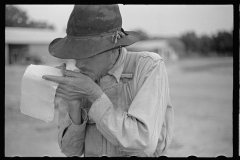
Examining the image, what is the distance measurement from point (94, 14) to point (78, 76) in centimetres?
38

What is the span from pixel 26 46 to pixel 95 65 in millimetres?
37012

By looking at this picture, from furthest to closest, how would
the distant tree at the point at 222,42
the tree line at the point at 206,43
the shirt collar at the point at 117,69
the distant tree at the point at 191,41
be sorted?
1. the distant tree at the point at 191,41
2. the tree line at the point at 206,43
3. the distant tree at the point at 222,42
4. the shirt collar at the point at 117,69

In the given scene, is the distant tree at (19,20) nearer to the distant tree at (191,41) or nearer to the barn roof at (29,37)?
the barn roof at (29,37)

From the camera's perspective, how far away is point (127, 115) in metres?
1.74

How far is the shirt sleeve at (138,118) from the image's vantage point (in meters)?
1.66

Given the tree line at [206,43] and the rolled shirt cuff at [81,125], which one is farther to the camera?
the tree line at [206,43]

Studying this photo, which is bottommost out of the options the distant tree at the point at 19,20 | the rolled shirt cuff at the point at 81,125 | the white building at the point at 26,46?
the rolled shirt cuff at the point at 81,125

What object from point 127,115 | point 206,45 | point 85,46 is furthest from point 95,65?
point 206,45

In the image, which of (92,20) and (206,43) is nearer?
(92,20)

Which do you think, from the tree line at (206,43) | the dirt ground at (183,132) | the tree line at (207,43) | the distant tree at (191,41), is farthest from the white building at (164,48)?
the dirt ground at (183,132)

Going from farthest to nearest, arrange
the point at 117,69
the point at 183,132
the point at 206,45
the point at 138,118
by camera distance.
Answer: the point at 206,45 → the point at 183,132 → the point at 117,69 → the point at 138,118

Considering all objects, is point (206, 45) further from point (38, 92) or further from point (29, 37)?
point (38, 92)

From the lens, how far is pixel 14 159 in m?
→ 1.72

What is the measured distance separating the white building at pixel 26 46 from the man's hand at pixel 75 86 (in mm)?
33141
